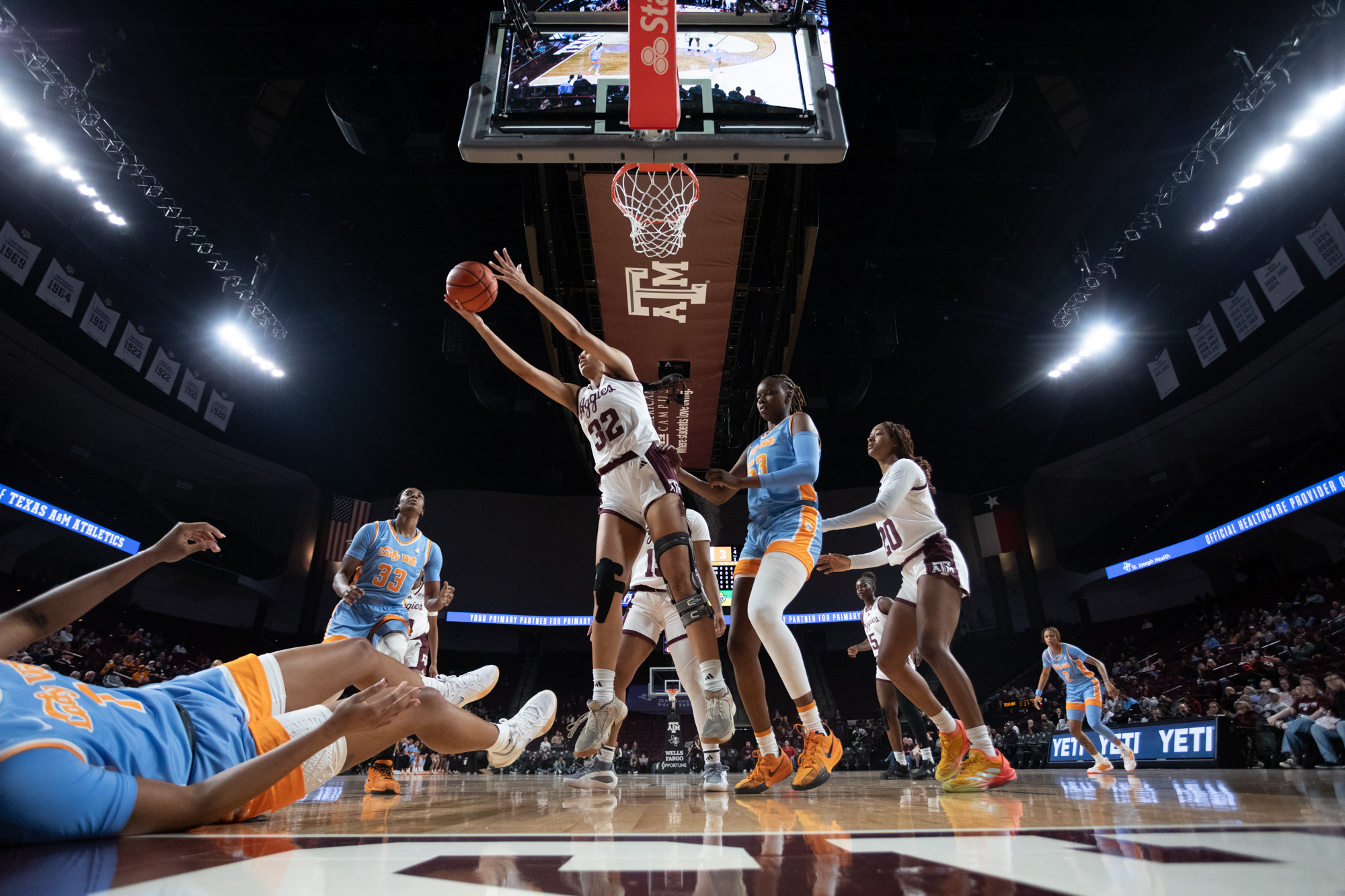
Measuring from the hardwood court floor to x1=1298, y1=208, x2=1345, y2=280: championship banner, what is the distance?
13464 millimetres

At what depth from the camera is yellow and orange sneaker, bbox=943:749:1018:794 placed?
3.18 m

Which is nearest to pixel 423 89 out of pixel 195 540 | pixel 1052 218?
pixel 195 540

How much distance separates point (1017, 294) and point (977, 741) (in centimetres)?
1024

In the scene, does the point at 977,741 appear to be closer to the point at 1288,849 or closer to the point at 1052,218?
the point at 1288,849

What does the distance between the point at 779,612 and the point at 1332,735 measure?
7.50 meters

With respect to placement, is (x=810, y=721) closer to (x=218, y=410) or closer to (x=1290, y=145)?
(x=1290, y=145)

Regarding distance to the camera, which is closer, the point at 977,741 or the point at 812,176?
the point at 977,741

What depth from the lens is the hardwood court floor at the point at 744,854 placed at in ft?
2.84

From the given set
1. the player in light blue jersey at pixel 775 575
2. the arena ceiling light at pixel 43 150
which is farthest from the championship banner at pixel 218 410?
the player in light blue jersey at pixel 775 575

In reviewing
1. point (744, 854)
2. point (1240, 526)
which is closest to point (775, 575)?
point (744, 854)

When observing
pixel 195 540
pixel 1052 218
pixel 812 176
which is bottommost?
pixel 195 540

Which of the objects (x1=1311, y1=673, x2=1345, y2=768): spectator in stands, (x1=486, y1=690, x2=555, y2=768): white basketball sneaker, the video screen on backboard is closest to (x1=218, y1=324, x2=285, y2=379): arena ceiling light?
the video screen on backboard

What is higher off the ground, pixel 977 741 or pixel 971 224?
pixel 971 224

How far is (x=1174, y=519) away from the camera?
1762 centimetres
